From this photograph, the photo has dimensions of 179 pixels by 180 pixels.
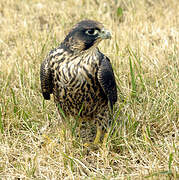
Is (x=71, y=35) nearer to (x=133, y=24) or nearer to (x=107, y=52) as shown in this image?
(x=107, y=52)

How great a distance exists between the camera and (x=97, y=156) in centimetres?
362

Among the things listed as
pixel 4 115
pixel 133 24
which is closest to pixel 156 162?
pixel 4 115

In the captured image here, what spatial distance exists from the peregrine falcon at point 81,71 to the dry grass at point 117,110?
0.29 meters

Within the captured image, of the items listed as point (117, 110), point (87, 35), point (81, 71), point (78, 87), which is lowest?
point (117, 110)

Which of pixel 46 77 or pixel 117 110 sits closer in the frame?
pixel 46 77

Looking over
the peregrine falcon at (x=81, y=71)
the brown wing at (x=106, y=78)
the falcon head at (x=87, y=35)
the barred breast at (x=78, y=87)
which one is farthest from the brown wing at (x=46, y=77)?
the brown wing at (x=106, y=78)

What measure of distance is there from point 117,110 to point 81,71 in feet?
3.23

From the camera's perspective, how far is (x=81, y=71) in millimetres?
3441

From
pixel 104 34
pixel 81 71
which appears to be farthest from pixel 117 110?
pixel 104 34

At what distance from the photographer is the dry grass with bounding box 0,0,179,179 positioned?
3424 millimetres

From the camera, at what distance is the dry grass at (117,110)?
3424mm

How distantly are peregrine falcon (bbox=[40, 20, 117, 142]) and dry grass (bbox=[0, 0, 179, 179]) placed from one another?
294 mm

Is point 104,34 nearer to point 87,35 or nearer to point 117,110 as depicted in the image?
point 87,35

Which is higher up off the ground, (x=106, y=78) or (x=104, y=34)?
(x=104, y=34)
